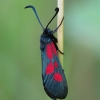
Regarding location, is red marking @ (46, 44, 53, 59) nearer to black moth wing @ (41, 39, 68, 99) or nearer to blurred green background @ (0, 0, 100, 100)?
black moth wing @ (41, 39, 68, 99)

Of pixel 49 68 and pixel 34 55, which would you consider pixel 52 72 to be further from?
pixel 34 55

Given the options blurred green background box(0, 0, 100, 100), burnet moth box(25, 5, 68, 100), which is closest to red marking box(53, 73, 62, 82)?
burnet moth box(25, 5, 68, 100)

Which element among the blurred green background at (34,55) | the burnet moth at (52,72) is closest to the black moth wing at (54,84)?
the burnet moth at (52,72)

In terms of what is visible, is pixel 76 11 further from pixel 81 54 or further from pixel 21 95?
pixel 21 95

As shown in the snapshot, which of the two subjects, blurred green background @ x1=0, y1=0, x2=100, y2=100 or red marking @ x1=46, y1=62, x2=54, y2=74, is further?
blurred green background @ x1=0, y1=0, x2=100, y2=100

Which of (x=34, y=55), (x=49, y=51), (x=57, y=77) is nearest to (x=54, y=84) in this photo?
(x=57, y=77)

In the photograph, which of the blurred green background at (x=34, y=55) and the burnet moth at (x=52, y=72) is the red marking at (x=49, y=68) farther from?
the blurred green background at (x=34, y=55)
